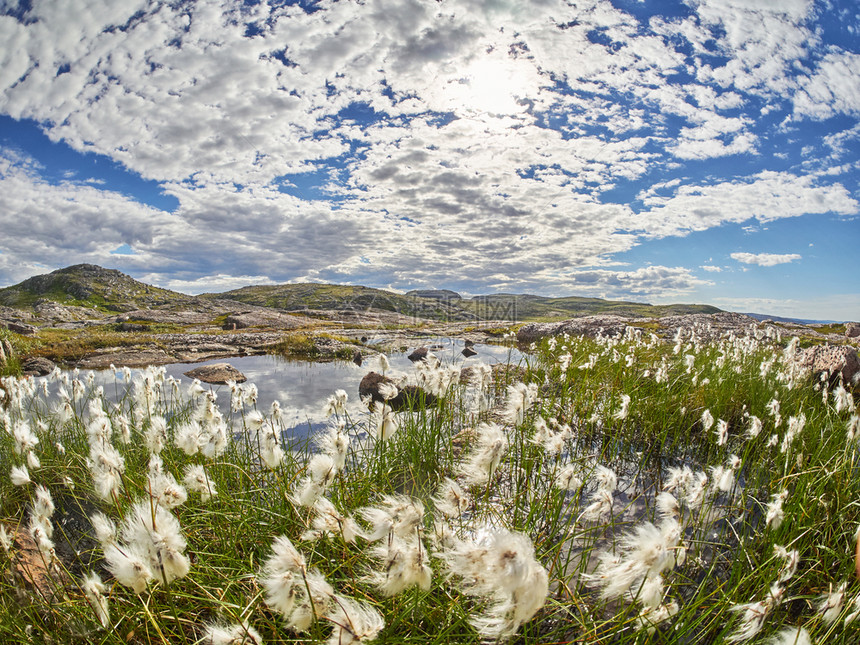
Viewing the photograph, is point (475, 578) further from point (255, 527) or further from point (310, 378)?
point (310, 378)

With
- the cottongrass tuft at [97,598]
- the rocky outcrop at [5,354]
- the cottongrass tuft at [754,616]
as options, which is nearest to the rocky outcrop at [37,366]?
the rocky outcrop at [5,354]

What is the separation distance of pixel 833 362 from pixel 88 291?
524ft

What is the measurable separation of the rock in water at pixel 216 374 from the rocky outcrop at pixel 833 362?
15.9m

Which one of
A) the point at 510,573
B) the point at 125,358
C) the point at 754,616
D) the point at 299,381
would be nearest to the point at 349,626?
the point at 510,573

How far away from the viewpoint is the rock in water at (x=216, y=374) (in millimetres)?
14562

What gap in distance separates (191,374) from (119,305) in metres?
115

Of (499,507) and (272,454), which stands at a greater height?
(272,454)

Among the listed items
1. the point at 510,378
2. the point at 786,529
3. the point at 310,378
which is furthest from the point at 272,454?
the point at 310,378

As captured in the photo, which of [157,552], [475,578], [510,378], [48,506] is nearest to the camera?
[475,578]

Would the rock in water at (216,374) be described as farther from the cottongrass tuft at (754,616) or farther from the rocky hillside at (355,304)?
the rocky hillside at (355,304)

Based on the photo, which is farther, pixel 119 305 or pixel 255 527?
pixel 119 305

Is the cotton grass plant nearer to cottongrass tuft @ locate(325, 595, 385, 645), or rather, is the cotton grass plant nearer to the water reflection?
cottongrass tuft @ locate(325, 595, 385, 645)

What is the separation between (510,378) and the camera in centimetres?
1033

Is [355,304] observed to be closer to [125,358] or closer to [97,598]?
[125,358]
